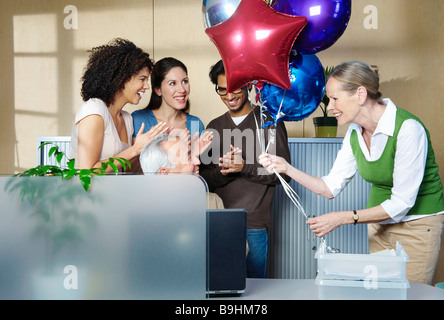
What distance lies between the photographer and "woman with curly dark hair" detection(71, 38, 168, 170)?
2051 millimetres

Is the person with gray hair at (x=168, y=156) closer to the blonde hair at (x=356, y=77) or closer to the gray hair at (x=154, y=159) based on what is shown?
the gray hair at (x=154, y=159)

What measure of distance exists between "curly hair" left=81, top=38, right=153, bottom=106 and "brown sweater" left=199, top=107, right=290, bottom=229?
60 centimetres

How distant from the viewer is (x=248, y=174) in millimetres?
2467

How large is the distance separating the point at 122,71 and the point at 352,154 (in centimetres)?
110

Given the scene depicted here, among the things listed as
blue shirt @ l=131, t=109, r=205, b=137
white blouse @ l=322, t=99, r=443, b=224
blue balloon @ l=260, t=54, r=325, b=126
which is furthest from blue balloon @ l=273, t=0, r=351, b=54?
blue shirt @ l=131, t=109, r=205, b=137

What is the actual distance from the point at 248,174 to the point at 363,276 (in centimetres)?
114

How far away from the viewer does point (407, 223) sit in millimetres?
1911

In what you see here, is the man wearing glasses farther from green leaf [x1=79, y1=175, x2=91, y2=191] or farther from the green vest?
green leaf [x1=79, y1=175, x2=91, y2=191]

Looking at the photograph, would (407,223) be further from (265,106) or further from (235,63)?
(235,63)

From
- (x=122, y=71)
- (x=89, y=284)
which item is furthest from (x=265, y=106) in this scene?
(x=89, y=284)

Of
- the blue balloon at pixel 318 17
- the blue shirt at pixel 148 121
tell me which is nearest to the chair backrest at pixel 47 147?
the blue shirt at pixel 148 121

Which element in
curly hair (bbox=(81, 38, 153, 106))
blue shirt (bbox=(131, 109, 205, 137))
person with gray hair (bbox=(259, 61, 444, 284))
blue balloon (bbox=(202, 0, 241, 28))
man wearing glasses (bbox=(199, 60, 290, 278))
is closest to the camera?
person with gray hair (bbox=(259, 61, 444, 284))

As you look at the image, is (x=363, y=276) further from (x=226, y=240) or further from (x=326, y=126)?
(x=326, y=126)

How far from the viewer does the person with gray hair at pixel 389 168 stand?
5.90 feet
